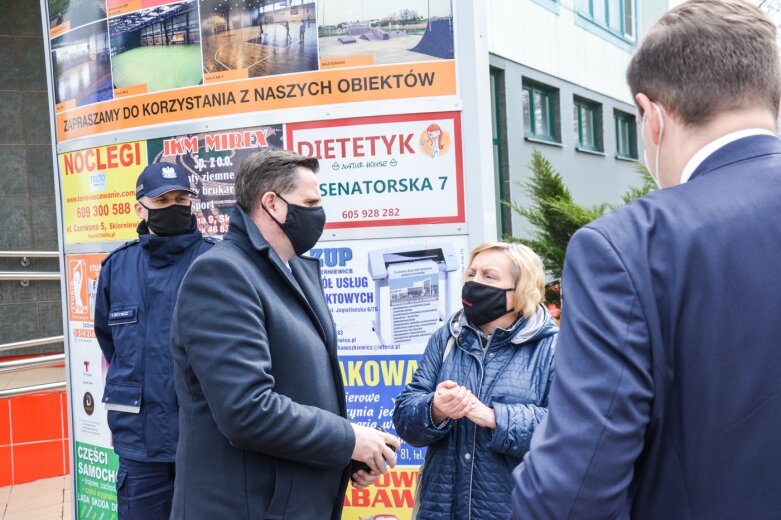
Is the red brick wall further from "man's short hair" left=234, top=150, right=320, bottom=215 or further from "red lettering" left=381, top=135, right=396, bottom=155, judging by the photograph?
"man's short hair" left=234, top=150, right=320, bottom=215

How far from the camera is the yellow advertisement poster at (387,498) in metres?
3.36

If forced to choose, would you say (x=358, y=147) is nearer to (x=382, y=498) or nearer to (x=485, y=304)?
(x=485, y=304)

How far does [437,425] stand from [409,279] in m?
0.86

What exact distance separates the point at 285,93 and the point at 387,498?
5.93 feet

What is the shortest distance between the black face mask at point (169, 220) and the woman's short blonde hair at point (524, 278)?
1292 mm

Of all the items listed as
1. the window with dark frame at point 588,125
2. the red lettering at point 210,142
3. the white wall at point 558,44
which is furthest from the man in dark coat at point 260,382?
the window with dark frame at point 588,125

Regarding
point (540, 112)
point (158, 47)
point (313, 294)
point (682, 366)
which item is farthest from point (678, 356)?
point (540, 112)

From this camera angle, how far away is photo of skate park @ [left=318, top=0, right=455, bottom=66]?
3.28m

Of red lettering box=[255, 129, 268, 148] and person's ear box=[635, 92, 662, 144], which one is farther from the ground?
red lettering box=[255, 129, 268, 148]

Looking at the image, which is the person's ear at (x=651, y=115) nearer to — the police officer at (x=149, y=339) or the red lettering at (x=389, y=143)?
the red lettering at (x=389, y=143)

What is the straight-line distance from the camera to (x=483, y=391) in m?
2.64

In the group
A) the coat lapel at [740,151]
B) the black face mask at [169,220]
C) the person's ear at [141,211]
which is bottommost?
the coat lapel at [740,151]

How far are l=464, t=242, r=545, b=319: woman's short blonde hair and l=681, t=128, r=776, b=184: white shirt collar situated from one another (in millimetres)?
1539

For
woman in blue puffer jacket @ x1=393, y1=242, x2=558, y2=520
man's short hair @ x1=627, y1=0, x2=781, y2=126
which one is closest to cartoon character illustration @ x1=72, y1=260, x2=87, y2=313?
woman in blue puffer jacket @ x1=393, y1=242, x2=558, y2=520
